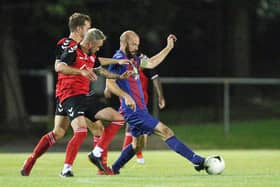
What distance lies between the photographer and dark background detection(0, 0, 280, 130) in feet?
110

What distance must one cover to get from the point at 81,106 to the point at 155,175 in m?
1.44

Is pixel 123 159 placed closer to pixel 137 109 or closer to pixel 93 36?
pixel 137 109

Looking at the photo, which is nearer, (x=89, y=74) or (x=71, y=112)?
(x=89, y=74)

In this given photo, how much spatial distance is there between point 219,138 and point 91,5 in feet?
23.7

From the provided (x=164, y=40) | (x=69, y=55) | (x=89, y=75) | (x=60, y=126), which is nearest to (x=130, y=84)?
(x=60, y=126)

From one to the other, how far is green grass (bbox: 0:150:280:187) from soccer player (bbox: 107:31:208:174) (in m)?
0.32

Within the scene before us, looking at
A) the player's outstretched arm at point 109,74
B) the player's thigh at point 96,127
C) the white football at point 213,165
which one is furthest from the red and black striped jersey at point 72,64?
the white football at point 213,165

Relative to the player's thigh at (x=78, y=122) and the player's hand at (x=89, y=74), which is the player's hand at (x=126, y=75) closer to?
the player's hand at (x=89, y=74)

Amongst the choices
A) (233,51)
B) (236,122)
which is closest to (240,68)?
(233,51)

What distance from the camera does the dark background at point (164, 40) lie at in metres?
33.5

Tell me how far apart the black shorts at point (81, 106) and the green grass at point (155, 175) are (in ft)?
2.76

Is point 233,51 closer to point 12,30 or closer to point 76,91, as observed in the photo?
point 12,30

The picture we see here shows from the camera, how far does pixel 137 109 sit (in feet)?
48.0

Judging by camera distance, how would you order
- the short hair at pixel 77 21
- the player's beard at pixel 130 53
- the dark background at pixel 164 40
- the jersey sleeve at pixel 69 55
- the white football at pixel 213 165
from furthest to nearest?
the dark background at pixel 164 40 < the player's beard at pixel 130 53 < the short hair at pixel 77 21 < the white football at pixel 213 165 < the jersey sleeve at pixel 69 55
